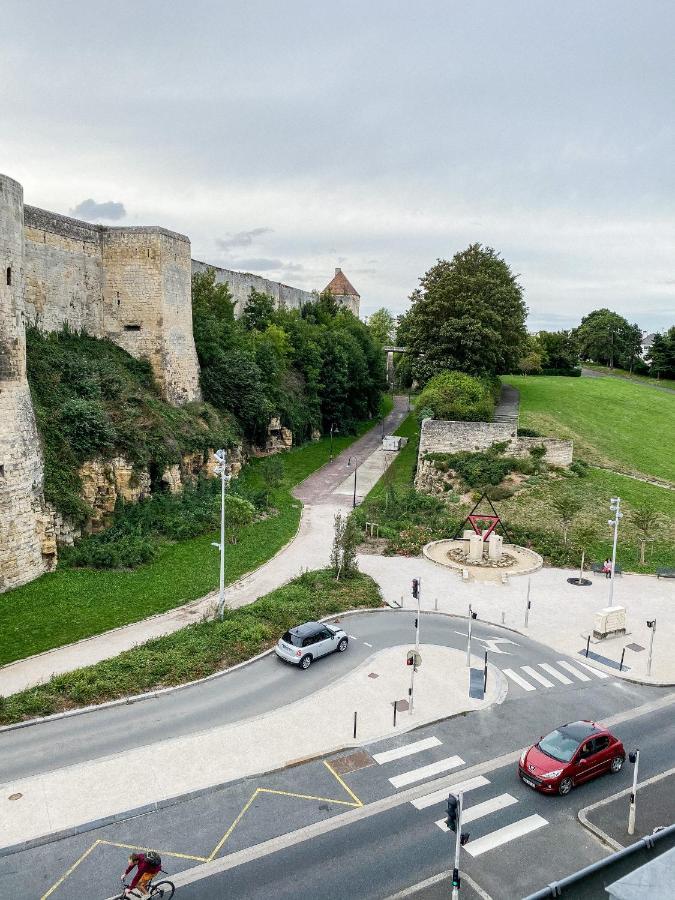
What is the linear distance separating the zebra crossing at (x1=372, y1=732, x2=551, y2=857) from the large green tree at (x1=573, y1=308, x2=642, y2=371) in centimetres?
8554

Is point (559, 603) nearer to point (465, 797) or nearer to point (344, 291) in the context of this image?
point (465, 797)

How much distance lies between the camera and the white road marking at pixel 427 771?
13.3 m

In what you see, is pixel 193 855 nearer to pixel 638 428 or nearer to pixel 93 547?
pixel 93 547

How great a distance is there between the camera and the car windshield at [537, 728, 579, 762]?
13.3m

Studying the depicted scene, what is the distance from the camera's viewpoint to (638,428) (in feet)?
165

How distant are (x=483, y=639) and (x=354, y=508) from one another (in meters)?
15.8

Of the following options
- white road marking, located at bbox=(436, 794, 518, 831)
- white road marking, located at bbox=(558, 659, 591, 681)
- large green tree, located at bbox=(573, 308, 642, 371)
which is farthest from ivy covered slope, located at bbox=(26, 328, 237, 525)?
large green tree, located at bbox=(573, 308, 642, 371)

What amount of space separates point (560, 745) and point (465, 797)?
2.33m

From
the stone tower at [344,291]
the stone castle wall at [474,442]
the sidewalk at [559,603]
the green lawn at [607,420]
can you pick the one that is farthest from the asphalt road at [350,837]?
the stone tower at [344,291]

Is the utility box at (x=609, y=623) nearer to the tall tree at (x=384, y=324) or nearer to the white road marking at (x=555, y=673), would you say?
the white road marking at (x=555, y=673)

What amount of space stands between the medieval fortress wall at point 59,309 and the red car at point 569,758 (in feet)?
57.9

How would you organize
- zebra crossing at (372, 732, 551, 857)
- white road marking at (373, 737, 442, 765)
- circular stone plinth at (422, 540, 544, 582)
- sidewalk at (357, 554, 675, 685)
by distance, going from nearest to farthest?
zebra crossing at (372, 732, 551, 857), white road marking at (373, 737, 442, 765), sidewalk at (357, 554, 675, 685), circular stone plinth at (422, 540, 544, 582)

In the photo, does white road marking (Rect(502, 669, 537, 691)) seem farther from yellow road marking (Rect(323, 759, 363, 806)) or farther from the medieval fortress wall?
the medieval fortress wall

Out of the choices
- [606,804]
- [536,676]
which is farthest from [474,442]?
[606,804]
